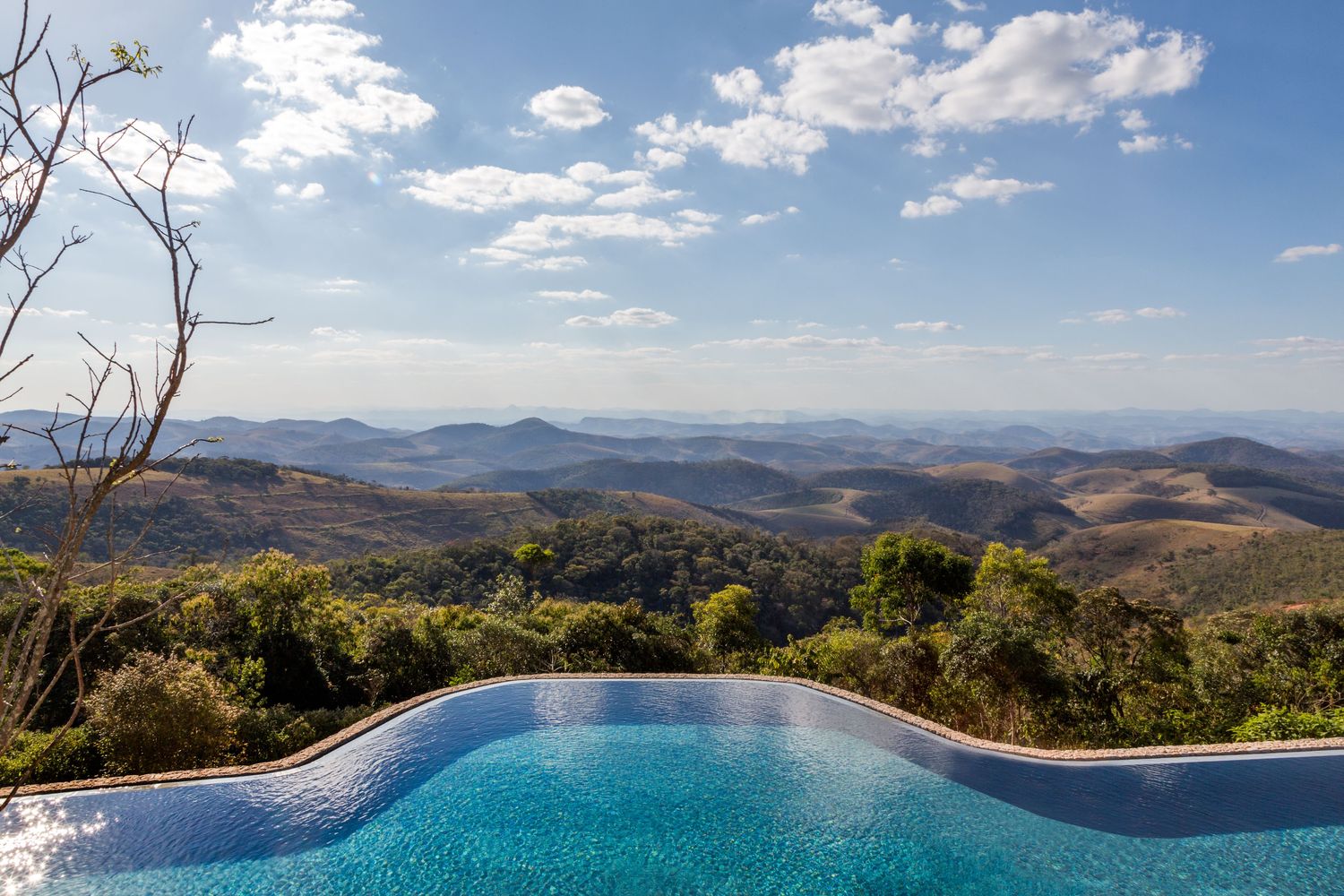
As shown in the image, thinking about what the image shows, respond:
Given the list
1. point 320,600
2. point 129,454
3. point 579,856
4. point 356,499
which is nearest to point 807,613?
point 320,600

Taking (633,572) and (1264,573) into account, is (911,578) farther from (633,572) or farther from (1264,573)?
(1264,573)

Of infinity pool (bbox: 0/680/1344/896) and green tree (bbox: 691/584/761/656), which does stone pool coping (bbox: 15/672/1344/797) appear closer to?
infinity pool (bbox: 0/680/1344/896)

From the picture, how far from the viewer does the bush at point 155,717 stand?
34.9 ft

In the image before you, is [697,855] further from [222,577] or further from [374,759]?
[222,577]

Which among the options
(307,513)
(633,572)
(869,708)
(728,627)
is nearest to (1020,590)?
(869,708)

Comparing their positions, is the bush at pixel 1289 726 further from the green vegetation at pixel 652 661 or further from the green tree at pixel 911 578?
the green tree at pixel 911 578

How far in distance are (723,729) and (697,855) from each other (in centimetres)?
414

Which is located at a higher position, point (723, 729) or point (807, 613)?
point (723, 729)

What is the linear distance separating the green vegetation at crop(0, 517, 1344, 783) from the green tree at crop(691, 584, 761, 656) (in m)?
0.06

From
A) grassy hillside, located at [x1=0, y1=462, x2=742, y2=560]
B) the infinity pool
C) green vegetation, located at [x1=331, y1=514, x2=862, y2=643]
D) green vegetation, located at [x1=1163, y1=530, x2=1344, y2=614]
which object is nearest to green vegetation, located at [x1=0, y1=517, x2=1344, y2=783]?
the infinity pool

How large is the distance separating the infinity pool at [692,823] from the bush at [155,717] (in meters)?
1.04

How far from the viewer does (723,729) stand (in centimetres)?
1305

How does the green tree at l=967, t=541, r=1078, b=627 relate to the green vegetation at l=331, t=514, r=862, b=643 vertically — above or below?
above

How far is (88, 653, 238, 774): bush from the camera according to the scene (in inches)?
418
